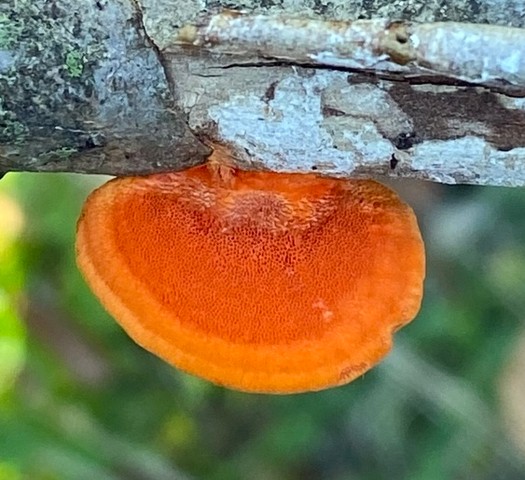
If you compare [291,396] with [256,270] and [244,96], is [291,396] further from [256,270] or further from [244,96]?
[244,96]

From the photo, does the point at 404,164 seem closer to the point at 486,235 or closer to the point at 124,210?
the point at 124,210

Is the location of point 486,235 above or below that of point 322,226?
below

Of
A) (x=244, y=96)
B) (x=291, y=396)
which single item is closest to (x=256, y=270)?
(x=244, y=96)

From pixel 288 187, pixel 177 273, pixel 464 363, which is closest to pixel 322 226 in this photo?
pixel 288 187

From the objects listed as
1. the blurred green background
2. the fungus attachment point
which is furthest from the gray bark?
the blurred green background

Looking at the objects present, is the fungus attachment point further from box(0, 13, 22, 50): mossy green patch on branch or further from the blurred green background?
the blurred green background

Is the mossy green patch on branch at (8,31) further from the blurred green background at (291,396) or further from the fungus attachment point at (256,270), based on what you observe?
the blurred green background at (291,396)
